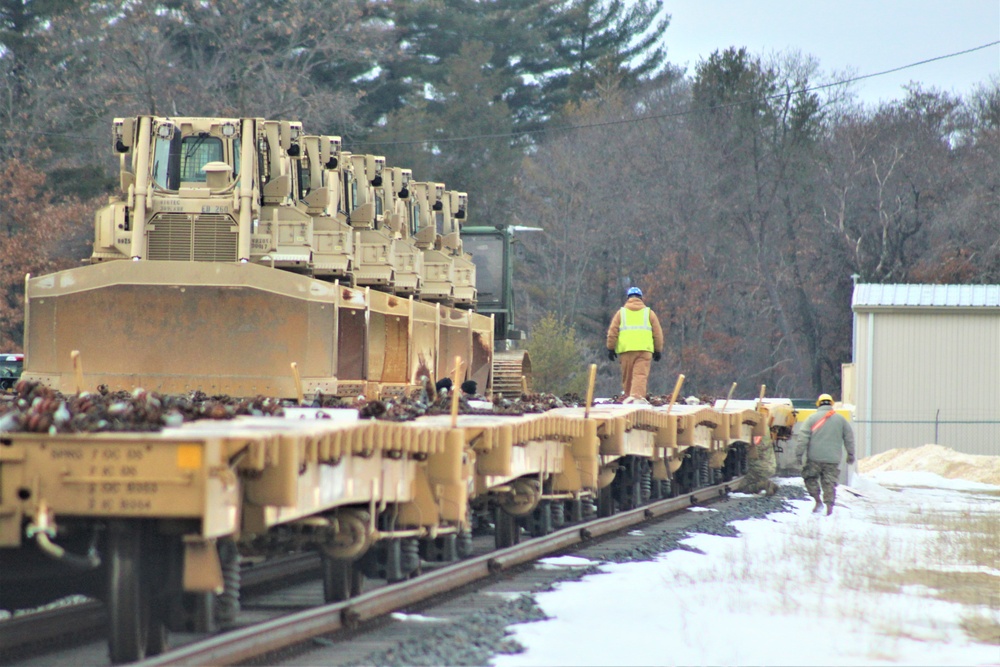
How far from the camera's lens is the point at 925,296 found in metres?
35.8

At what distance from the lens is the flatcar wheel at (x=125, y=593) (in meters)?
7.43

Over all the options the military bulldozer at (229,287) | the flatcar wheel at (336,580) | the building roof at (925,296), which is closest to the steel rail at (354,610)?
the flatcar wheel at (336,580)

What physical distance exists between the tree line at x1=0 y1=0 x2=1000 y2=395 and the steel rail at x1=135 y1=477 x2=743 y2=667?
123 feet

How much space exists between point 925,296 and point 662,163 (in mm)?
25940

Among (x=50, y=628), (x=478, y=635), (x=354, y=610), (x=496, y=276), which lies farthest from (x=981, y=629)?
(x=496, y=276)

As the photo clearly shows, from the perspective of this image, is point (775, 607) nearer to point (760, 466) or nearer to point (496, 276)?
point (760, 466)

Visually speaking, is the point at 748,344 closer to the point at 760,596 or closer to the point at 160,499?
the point at 760,596

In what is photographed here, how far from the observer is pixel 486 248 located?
29062mm

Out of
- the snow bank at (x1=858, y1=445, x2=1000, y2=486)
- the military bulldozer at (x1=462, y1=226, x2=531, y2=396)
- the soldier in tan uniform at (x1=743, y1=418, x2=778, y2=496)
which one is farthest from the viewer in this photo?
the snow bank at (x1=858, y1=445, x2=1000, y2=486)

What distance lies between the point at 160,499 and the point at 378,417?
3653 millimetres

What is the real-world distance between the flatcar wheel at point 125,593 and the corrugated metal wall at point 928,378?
2941 centimetres

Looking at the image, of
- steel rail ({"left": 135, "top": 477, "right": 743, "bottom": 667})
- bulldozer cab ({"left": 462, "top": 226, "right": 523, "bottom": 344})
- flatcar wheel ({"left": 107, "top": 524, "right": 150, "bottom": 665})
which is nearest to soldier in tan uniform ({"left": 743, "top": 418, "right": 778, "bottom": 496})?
bulldozer cab ({"left": 462, "top": 226, "right": 523, "bottom": 344})

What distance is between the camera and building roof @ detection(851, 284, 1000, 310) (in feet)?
→ 116

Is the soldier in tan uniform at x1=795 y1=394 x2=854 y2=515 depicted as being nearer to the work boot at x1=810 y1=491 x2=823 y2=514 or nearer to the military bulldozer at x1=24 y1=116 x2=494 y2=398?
the work boot at x1=810 y1=491 x2=823 y2=514
